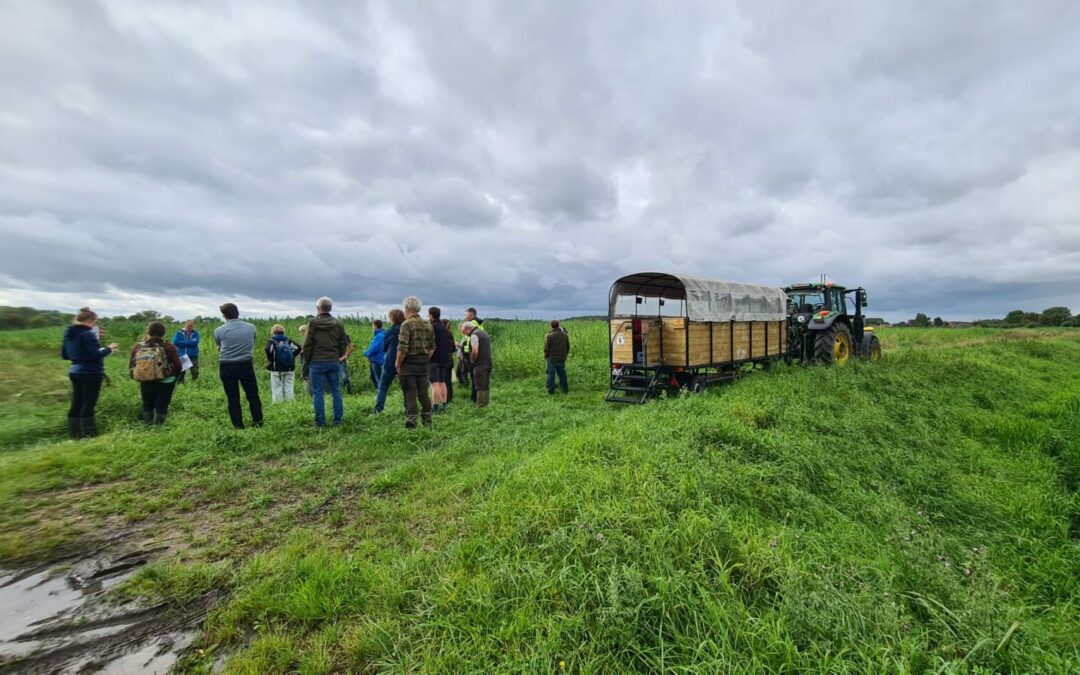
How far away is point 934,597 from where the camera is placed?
2.65 meters

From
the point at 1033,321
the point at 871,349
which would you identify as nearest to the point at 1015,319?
the point at 1033,321

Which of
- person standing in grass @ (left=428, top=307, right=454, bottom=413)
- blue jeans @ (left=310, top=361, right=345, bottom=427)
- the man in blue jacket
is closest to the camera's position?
blue jeans @ (left=310, top=361, right=345, bottom=427)

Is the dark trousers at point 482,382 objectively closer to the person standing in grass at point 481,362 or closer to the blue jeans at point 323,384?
the person standing in grass at point 481,362

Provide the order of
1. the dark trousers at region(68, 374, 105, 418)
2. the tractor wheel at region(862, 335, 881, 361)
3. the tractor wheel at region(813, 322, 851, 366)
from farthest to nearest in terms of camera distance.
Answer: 1. the tractor wheel at region(862, 335, 881, 361)
2. the tractor wheel at region(813, 322, 851, 366)
3. the dark trousers at region(68, 374, 105, 418)

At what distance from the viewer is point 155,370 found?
6.37 meters

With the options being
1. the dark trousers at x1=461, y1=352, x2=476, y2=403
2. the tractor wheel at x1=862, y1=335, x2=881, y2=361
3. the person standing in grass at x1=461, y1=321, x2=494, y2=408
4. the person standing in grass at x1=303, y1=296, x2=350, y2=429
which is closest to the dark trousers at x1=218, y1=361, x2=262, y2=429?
the person standing in grass at x1=303, y1=296, x2=350, y2=429

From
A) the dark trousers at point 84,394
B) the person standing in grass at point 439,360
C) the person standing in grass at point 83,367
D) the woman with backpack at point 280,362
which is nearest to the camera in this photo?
the person standing in grass at point 83,367

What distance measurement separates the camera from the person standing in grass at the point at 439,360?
8312mm

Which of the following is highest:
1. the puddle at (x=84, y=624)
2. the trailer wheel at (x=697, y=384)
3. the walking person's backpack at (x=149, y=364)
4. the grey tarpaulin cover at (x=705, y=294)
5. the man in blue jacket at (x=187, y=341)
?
the grey tarpaulin cover at (x=705, y=294)

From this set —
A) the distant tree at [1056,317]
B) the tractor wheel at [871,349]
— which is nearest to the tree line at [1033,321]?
the distant tree at [1056,317]

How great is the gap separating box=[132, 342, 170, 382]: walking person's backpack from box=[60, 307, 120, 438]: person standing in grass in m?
0.33

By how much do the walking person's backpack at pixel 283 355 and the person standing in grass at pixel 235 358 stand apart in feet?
7.81

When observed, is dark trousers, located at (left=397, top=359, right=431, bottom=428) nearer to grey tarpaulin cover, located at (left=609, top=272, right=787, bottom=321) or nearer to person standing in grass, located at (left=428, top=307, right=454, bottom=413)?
person standing in grass, located at (left=428, top=307, right=454, bottom=413)

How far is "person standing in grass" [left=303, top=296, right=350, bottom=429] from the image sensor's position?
655 centimetres
